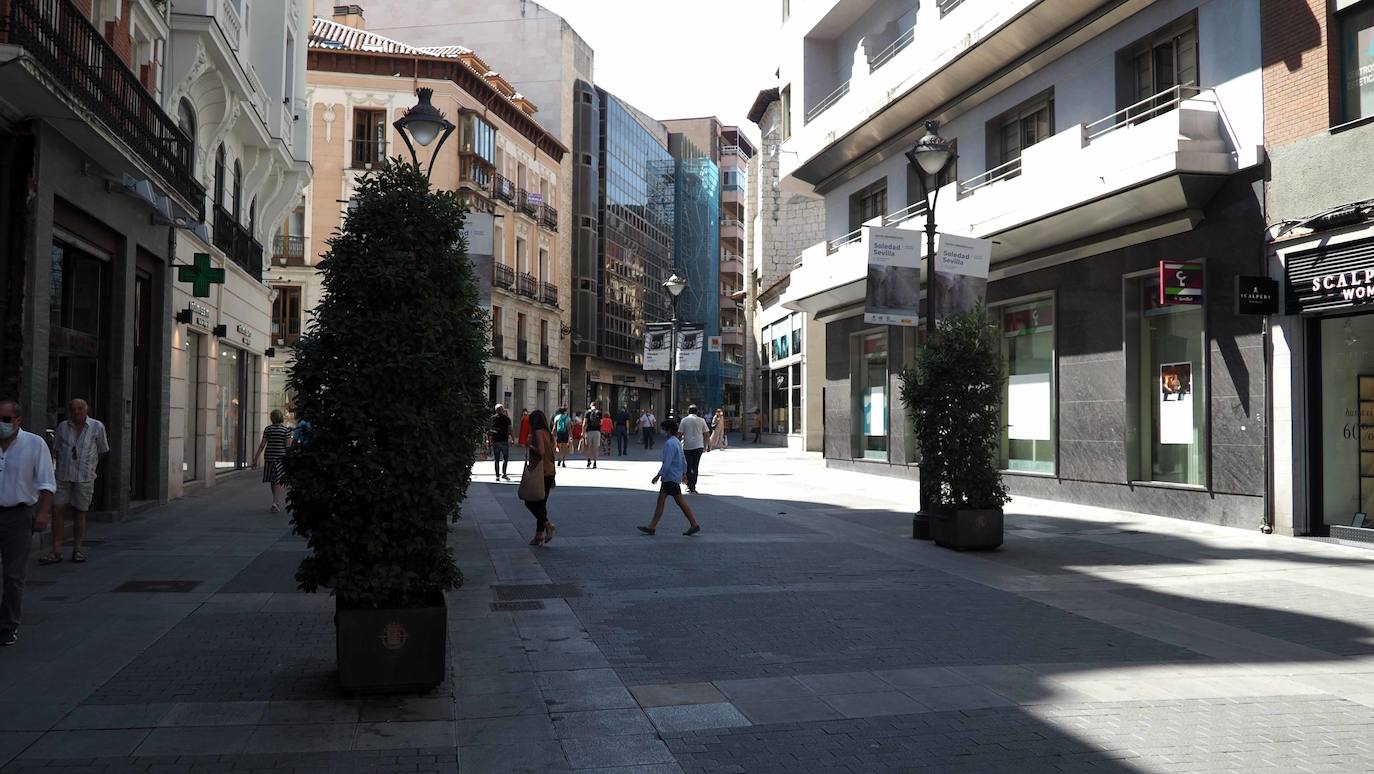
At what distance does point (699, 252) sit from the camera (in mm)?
83250

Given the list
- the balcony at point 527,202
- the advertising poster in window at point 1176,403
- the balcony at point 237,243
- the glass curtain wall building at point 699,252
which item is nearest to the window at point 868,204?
the advertising poster in window at point 1176,403

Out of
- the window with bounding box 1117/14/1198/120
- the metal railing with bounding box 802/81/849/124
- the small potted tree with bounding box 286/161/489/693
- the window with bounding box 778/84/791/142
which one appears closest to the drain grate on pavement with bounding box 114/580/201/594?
the small potted tree with bounding box 286/161/489/693

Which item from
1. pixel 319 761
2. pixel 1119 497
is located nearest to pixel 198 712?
pixel 319 761

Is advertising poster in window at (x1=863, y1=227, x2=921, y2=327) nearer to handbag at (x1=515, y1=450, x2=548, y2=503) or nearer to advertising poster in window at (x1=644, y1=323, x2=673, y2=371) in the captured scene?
handbag at (x1=515, y1=450, x2=548, y2=503)

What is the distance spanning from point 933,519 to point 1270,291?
548 cm

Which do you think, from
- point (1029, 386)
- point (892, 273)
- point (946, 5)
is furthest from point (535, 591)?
point (946, 5)

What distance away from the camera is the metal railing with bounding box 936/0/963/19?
860 inches

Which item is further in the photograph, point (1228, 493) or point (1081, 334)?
point (1081, 334)

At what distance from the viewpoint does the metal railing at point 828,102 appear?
28.1m

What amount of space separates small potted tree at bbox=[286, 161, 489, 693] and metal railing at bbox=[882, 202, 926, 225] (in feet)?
61.5

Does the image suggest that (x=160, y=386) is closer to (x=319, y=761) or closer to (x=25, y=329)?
(x=25, y=329)

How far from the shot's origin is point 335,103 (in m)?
46.3

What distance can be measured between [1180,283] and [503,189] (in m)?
40.8

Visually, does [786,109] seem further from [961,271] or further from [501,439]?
[961,271]
